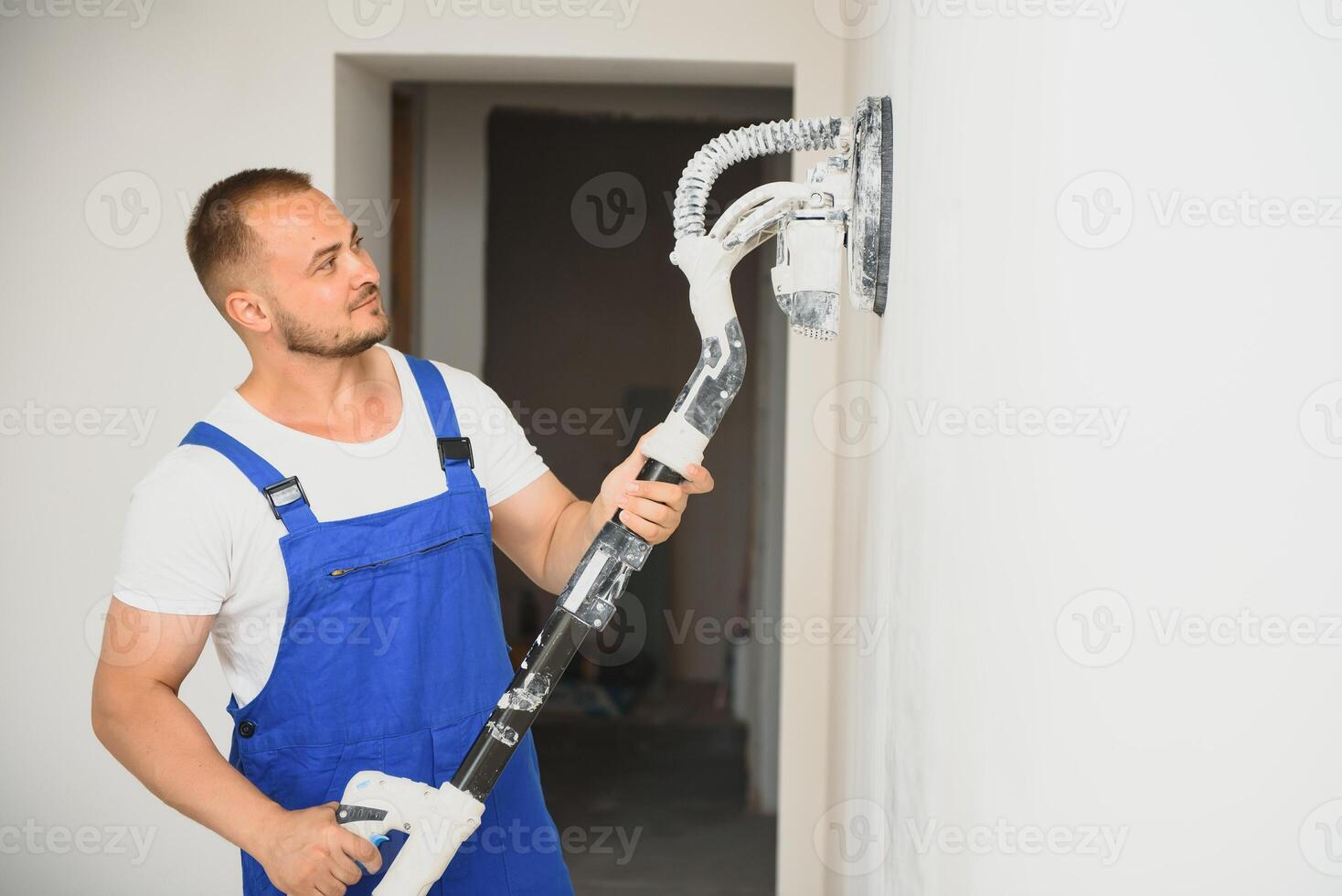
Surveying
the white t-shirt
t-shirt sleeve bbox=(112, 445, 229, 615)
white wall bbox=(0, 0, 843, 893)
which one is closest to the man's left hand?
the white t-shirt

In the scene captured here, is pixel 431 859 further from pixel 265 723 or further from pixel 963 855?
pixel 963 855

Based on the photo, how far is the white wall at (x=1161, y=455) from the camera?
0.51 meters

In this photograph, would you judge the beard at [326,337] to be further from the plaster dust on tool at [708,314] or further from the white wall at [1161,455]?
the white wall at [1161,455]

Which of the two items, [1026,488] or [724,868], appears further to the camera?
[724,868]

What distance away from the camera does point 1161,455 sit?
54 centimetres

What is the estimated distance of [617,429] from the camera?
4.80 metres

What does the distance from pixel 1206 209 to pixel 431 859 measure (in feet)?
3.09

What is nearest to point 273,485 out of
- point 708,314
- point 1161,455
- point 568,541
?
point 568,541

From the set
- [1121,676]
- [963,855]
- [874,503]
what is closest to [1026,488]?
[1121,676]

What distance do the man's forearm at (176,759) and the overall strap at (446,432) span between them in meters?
0.41

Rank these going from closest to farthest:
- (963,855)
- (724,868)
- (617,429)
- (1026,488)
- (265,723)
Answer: (1026,488) < (963,855) < (265,723) < (724,868) < (617,429)

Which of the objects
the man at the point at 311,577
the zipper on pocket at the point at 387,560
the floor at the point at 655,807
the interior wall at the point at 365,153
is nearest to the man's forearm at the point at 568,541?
the man at the point at 311,577

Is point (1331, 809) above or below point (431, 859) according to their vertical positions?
above

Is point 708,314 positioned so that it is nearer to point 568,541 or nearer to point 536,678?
point 536,678
